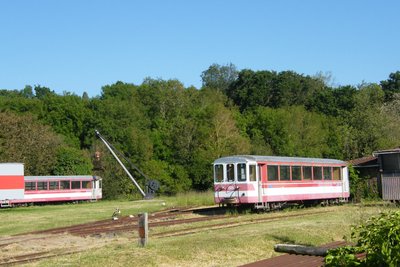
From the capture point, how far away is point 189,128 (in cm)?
6050

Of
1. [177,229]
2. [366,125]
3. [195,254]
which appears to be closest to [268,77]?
[366,125]

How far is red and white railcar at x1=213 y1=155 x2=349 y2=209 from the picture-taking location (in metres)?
23.4

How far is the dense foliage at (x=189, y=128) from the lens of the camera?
56.4m

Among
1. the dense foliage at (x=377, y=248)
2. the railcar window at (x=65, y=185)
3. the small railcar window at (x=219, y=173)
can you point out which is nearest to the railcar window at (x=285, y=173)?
the small railcar window at (x=219, y=173)

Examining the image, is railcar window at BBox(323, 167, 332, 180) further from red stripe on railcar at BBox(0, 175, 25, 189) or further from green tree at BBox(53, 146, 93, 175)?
green tree at BBox(53, 146, 93, 175)

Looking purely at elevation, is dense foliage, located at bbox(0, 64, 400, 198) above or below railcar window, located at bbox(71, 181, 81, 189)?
above

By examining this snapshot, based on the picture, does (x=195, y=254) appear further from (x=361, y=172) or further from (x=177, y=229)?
(x=361, y=172)

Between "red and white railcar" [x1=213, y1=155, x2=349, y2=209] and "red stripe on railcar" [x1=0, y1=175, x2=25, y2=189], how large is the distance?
1779 centimetres

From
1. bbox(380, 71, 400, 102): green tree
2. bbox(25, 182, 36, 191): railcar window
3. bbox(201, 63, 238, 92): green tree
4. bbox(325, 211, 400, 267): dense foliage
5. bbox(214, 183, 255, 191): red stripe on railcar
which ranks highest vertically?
bbox(201, 63, 238, 92): green tree

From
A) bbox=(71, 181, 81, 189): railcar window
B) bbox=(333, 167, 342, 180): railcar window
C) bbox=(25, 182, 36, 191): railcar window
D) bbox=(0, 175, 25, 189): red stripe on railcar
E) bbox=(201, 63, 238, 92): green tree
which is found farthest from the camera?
bbox=(201, 63, 238, 92): green tree

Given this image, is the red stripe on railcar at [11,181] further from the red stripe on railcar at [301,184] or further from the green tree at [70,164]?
the green tree at [70,164]

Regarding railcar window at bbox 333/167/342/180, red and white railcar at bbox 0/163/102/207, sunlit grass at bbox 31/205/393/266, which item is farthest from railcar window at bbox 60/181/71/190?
sunlit grass at bbox 31/205/393/266

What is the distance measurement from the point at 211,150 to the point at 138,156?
33.6ft

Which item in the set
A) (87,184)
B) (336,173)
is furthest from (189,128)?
(336,173)
